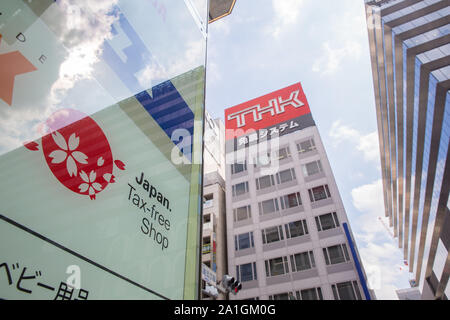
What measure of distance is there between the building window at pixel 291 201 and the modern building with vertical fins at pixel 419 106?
15289mm

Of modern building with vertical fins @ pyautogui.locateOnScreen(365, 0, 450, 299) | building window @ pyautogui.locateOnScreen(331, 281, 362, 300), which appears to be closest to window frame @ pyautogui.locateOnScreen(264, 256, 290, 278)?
building window @ pyautogui.locateOnScreen(331, 281, 362, 300)

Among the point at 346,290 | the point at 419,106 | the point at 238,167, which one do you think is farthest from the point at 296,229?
the point at 419,106

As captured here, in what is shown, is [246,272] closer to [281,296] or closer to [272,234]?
[281,296]

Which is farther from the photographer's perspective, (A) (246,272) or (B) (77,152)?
(A) (246,272)

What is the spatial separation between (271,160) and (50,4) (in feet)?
102

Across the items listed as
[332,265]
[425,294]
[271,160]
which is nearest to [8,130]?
[332,265]

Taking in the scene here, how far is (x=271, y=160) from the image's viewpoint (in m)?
32.1

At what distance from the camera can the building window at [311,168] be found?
94.3 ft

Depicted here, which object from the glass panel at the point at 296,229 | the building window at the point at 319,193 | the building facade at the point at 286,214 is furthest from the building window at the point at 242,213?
the building window at the point at 319,193

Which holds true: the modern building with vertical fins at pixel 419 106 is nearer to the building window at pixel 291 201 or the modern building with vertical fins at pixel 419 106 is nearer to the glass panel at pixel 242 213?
the building window at pixel 291 201

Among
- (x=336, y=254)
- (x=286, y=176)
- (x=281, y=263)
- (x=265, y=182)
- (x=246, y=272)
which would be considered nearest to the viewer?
(x=336, y=254)

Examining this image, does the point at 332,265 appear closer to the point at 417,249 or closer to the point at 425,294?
the point at 417,249

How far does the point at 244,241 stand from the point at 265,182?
22.3ft

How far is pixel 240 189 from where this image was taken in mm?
31781
